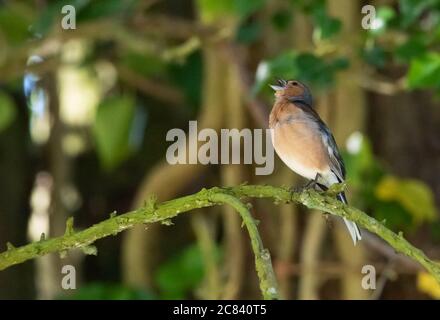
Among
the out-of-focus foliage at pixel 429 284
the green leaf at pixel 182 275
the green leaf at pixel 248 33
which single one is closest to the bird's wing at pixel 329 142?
the out-of-focus foliage at pixel 429 284

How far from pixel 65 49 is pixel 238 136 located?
132 cm

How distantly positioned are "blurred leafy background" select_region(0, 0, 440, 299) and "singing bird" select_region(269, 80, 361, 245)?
798 millimetres

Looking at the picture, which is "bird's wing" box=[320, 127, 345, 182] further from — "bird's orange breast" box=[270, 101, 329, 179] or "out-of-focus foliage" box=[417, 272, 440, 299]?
"out-of-focus foliage" box=[417, 272, 440, 299]

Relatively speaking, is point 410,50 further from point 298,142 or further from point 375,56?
point 298,142

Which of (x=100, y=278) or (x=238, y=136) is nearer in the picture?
(x=238, y=136)

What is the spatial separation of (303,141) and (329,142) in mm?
85

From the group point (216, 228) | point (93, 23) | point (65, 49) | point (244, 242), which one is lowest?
point (244, 242)

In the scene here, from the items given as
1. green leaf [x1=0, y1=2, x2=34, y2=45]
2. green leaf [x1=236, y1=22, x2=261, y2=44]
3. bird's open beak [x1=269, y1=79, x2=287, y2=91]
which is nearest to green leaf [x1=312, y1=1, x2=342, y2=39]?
green leaf [x1=236, y1=22, x2=261, y2=44]

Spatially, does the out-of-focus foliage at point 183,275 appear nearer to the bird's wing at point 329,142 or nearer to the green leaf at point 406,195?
the green leaf at point 406,195

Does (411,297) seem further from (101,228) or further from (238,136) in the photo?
(101,228)

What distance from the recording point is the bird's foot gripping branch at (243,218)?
139cm

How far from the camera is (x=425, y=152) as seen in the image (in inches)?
155

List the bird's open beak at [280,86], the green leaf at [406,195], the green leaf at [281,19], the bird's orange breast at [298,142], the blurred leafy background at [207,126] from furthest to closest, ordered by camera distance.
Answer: the green leaf at [406,195], the green leaf at [281,19], the blurred leafy background at [207,126], the bird's open beak at [280,86], the bird's orange breast at [298,142]
